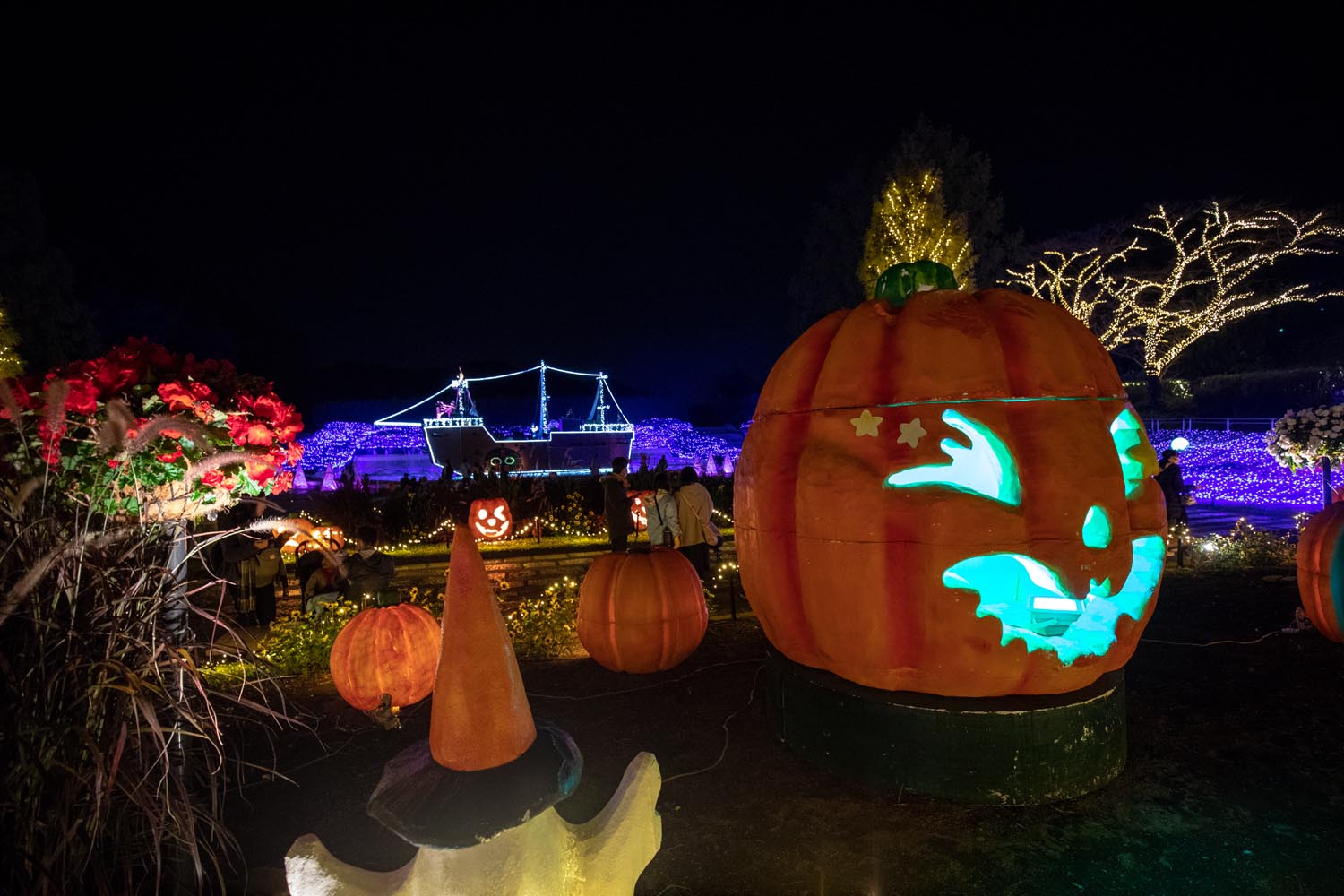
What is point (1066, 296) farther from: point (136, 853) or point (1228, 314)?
point (136, 853)

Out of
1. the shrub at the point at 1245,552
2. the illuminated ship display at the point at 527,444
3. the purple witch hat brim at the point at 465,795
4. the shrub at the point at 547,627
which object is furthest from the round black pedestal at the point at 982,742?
the illuminated ship display at the point at 527,444

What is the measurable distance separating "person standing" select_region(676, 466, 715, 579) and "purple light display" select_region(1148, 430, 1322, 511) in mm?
15235

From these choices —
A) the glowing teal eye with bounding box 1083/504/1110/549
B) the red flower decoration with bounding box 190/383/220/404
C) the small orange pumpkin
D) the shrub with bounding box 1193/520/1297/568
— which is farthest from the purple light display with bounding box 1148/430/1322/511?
the red flower decoration with bounding box 190/383/220/404

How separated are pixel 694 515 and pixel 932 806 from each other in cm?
437

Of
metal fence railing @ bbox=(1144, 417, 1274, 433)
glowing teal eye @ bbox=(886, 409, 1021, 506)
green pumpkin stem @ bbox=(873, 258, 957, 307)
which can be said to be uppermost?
metal fence railing @ bbox=(1144, 417, 1274, 433)

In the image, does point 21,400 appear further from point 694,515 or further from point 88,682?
point 694,515

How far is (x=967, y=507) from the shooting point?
359cm

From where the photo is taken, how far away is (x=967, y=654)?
3715mm

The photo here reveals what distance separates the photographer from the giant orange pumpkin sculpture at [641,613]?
226 inches

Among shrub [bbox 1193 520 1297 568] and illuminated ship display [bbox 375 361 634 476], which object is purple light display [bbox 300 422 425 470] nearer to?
illuminated ship display [bbox 375 361 634 476]

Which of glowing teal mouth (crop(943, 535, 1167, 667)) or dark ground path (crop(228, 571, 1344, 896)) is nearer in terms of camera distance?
dark ground path (crop(228, 571, 1344, 896))

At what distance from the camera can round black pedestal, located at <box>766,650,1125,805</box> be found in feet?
12.1

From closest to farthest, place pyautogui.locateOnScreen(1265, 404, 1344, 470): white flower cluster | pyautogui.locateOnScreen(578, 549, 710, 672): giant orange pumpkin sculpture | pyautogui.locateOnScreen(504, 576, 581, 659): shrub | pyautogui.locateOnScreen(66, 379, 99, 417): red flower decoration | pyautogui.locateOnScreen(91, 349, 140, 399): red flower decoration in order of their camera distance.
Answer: pyautogui.locateOnScreen(66, 379, 99, 417): red flower decoration < pyautogui.locateOnScreen(91, 349, 140, 399): red flower decoration < pyautogui.locateOnScreen(578, 549, 710, 672): giant orange pumpkin sculpture < pyautogui.locateOnScreen(504, 576, 581, 659): shrub < pyautogui.locateOnScreen(1265, 404, 1344, 470): white flower cluster

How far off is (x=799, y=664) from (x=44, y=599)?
3591 mm
